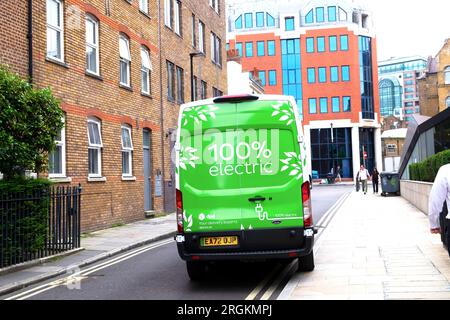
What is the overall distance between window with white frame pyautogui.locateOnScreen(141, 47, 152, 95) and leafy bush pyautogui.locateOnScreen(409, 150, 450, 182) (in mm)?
10635

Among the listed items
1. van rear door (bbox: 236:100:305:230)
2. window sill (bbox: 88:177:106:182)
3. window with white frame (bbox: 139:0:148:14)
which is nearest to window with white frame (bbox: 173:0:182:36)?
window with white frame (bbox: 139:0:148:14)

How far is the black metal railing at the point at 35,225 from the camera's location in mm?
9320

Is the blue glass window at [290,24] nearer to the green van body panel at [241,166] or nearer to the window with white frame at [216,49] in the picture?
the window with white frame at [216,49]

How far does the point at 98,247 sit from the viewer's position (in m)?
12.3

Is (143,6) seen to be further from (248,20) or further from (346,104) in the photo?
(248,20)

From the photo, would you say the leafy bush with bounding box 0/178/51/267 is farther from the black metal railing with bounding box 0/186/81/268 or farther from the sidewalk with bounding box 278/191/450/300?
the sidewalk with bounding box 278/191/450/300

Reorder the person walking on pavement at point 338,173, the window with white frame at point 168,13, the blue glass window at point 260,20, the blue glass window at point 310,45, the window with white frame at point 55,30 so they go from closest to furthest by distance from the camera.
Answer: the window with white frame at point 55,30 < the window with white frame at point 168,13 < the person walking on pavement at point 338,173 < the blue glass window at point 310,45 < the blue glass window at point 260,20

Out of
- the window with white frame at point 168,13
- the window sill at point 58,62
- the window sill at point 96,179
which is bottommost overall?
the window sill at point 96,179

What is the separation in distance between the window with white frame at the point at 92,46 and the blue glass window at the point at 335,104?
5368cm

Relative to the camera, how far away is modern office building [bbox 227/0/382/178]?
6681 centimetres

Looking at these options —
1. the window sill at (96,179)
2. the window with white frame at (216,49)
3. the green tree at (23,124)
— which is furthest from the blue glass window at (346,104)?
the green tree at (23,124)

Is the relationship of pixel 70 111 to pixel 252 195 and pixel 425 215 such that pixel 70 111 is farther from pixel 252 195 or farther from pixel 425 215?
pixel 425 215

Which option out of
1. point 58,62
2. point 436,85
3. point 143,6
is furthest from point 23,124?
point 436,85

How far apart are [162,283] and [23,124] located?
408 cm
